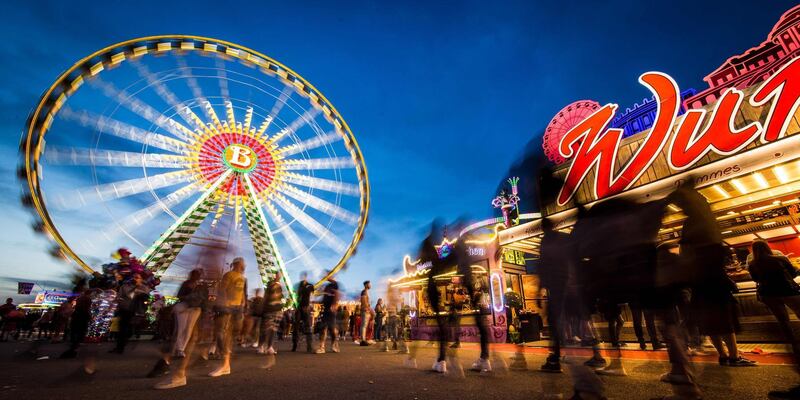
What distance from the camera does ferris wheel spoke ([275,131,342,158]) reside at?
1842 centimetres

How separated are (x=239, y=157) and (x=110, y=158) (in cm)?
498

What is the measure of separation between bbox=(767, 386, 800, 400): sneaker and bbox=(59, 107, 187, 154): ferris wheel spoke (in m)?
18.4

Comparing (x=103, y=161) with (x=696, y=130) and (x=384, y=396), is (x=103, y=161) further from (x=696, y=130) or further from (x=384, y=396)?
(x=696, y=130)

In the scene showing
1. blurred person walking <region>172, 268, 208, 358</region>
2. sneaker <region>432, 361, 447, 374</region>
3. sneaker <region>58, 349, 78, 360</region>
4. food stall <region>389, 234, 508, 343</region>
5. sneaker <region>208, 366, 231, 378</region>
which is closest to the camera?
blurred person walking <region>172, 268, 208, 358</region>

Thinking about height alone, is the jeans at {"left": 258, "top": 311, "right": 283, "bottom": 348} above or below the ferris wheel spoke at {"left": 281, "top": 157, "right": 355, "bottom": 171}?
below

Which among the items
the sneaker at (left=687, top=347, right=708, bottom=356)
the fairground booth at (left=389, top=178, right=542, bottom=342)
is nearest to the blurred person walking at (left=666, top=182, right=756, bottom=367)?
the sneaker at (left=687, top=347, right=708, bottom=356)

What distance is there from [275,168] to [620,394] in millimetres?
17951

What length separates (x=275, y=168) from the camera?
1839 cm

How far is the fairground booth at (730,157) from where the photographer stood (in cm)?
628

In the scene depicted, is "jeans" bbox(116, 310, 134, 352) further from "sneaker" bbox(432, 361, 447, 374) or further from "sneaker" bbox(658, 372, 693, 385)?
"sneaker" bbox(658, 372, 693, 385)

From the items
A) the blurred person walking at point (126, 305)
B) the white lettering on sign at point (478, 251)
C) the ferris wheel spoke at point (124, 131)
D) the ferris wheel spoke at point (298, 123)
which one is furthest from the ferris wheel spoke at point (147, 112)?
the white lettering on sign at point (478, 251)

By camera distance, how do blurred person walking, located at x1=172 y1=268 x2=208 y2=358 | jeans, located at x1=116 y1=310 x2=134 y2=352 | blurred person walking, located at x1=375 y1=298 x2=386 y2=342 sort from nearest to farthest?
blurred person walking, located at x1=172 y1=268 x2=208 y2=358, jeans, located at x1=116 y1=310 x2=134 y2=352, blurred person walking, located at x1=375 y1=298 x2=386 y2=342

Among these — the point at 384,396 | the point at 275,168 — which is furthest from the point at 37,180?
the point at 384,396

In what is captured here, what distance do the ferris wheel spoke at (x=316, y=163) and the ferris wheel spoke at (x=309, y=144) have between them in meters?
0.44
